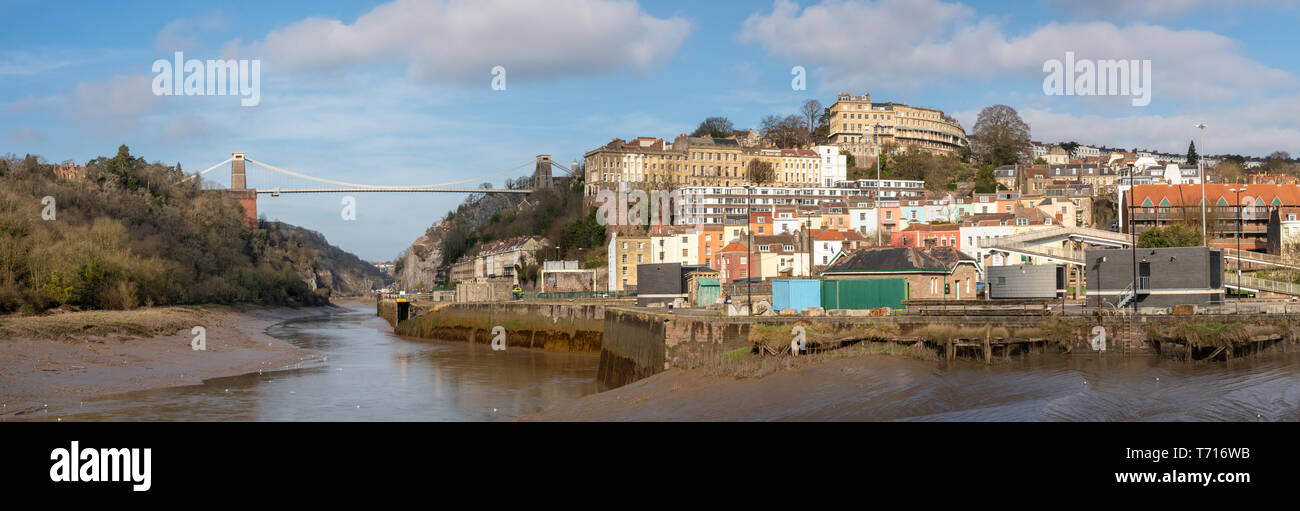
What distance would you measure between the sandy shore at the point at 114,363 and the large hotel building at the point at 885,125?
90790mm

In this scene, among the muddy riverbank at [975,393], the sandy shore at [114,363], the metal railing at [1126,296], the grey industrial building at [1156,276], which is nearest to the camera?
the muddy riverbank at [975,393]

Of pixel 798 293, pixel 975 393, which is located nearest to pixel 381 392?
pixel 798 293

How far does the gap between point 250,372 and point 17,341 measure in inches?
287

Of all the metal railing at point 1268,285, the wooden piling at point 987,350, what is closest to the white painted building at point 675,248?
the metal railing at point 1268,285

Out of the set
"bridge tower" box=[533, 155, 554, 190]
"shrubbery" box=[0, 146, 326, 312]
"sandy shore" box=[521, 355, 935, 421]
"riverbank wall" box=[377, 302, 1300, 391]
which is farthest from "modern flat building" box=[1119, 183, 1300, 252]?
"bridge tower" box=[533, 155, 554, 190]

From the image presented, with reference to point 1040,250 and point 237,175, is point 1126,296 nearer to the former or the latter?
point 1040,250

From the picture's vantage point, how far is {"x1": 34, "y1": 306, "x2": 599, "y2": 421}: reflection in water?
22.8 m

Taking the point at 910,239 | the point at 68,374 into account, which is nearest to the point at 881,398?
the point at 68,374

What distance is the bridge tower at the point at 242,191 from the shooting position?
11519 centimetres

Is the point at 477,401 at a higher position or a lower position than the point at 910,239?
lower

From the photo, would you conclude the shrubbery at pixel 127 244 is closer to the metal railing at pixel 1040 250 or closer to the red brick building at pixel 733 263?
the red brick building at pixel 733 263

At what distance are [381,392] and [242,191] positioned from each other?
99.4 m
